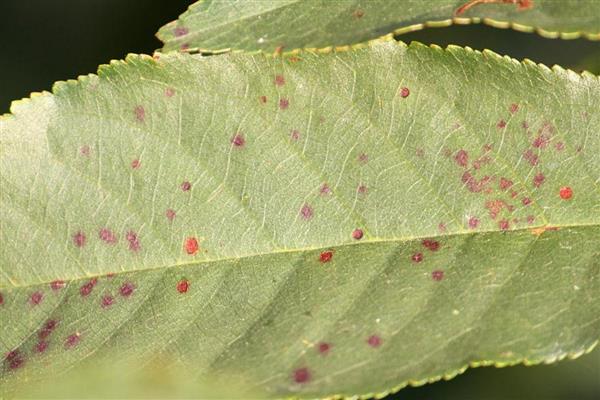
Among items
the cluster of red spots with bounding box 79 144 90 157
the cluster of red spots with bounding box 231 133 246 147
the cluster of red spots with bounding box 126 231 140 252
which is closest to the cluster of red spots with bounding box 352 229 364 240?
the cluster of red spots with bounding box 231 133 246 147

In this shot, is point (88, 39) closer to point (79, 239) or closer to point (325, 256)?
point (79, 239)

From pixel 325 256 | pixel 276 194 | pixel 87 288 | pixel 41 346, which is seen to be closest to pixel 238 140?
pixel 276 194

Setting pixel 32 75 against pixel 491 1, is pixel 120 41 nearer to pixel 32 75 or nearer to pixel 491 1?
pixel 32 75

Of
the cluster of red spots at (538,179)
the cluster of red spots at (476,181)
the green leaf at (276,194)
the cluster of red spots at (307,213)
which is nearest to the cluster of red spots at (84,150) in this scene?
the green leaf at (276,194)

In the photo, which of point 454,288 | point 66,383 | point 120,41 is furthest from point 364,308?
point 120,41

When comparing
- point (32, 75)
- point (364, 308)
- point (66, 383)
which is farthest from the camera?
point (32, 75)

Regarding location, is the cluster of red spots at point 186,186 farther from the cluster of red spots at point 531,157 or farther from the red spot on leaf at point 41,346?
the cluster of red spots at point 531,157

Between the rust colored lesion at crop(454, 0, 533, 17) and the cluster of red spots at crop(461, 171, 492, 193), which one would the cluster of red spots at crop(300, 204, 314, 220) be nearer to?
the cluster of red spots at crop(461, 171, 492, 193)
